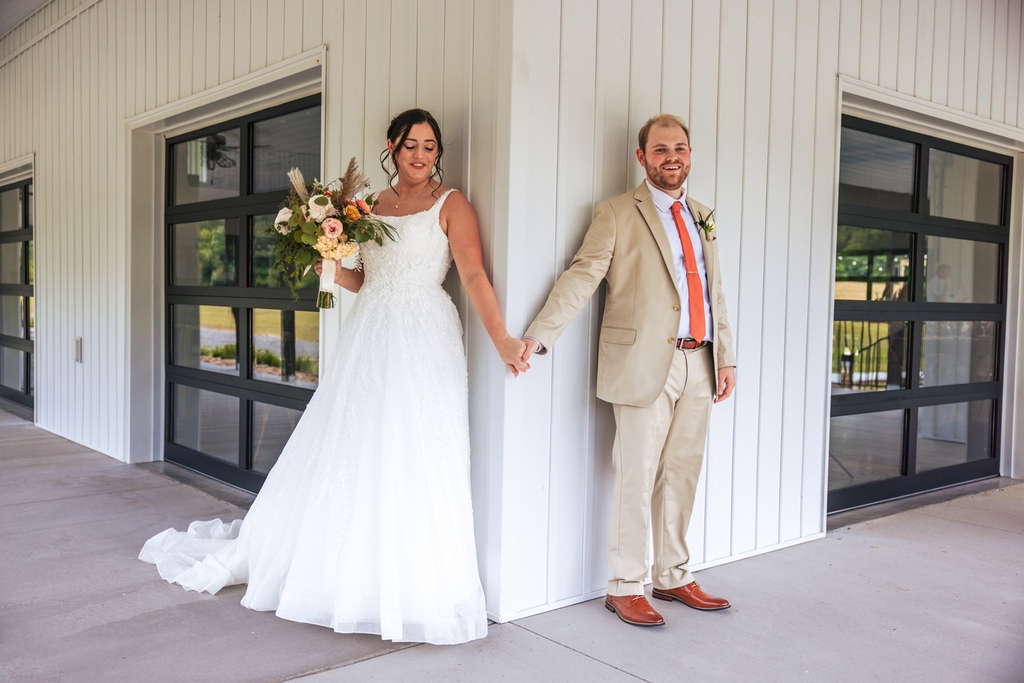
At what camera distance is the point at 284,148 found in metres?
4.55

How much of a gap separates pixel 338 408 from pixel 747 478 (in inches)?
74.8

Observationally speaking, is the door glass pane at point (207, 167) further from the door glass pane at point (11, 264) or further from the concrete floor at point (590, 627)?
the door glass pane at point (11, 264)

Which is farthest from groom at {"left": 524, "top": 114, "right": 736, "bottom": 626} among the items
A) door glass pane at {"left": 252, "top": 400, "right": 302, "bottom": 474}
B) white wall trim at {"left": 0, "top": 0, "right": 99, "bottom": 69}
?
white wall trim at {"left": 0, "top": 0, "right": 99, "bottom": 69}

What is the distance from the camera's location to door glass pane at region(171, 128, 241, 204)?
5.01m

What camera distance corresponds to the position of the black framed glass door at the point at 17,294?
7.86 metres

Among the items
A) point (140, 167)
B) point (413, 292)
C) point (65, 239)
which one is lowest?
point (413, 292)

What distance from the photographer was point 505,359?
9.19ft

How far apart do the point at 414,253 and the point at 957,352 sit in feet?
13.3

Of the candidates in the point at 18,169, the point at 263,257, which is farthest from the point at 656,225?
the point at 18,169

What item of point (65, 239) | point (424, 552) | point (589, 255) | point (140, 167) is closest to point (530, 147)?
point (589, 255)

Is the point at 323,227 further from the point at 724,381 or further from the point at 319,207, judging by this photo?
the point at 724,381

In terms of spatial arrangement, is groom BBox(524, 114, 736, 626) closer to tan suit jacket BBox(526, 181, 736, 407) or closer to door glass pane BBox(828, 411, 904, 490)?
tan suit jacket BBox(526, 181, 736, 407)

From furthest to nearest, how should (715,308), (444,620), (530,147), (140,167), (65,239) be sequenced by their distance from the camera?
1. (65,239)
2. (140,167)
3. (715,308)
4. (530,147)
5. (444,620)

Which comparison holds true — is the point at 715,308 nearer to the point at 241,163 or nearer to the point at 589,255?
the point at 589,255
